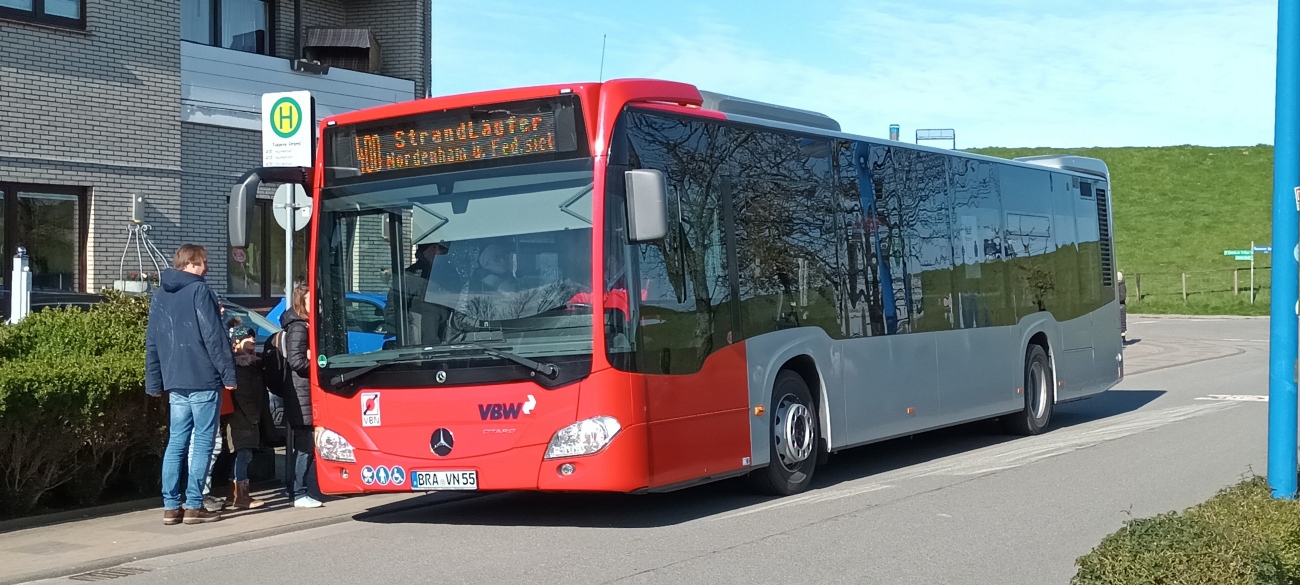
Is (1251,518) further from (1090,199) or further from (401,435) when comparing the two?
(1090,199)

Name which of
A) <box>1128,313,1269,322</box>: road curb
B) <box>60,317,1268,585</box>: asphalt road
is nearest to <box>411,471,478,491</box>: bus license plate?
<box>60,317,1268,585</box>: asphalt road

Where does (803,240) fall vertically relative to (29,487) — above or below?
above

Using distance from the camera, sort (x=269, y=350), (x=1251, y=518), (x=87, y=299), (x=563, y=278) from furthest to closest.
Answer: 1. (x=87, y=299)
2. (x=269, y=350)
3. (x=563, y=278)
4. (x=1251, y=518)

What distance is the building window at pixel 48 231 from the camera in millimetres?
18188

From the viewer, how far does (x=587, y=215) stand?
906cm

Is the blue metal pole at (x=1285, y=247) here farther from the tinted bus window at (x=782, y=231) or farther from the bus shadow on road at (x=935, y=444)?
the bus shadow on road at (x=935, y=444)

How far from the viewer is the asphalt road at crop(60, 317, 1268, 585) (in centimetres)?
786

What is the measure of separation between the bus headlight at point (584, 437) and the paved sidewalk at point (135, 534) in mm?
2041

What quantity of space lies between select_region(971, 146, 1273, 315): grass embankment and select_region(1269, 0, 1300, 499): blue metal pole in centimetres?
4338

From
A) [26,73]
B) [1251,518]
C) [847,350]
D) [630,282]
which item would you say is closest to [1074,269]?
[847,350]

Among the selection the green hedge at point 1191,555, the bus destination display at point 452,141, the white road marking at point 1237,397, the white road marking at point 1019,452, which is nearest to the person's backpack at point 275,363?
the bus destination display at point 452,141

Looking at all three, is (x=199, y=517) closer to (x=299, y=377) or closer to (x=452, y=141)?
(x=299, y=377)

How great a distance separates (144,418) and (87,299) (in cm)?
726

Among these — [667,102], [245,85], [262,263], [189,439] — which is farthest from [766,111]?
[262,263]
